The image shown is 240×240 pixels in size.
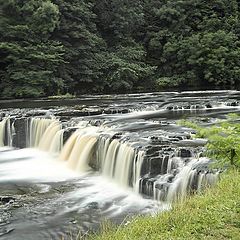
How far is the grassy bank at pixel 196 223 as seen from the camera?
486 cm

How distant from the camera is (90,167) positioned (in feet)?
43.4

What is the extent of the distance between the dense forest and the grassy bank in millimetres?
23121

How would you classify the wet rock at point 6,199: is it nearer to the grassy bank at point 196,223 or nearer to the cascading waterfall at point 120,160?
the cascading waterfall at point 120,160

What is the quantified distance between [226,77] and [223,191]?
29.1 metres

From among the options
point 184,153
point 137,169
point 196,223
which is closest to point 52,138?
point 137,169

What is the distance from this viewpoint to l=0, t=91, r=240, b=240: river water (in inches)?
363

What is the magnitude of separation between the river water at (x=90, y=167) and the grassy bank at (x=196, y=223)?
2.49 metres

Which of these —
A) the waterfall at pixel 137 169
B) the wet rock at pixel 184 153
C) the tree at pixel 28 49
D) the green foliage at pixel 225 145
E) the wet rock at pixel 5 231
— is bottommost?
the wet rock at pixel 5 231

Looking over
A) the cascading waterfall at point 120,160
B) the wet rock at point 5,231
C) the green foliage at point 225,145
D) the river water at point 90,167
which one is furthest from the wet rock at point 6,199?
the green foliage at point 225,145

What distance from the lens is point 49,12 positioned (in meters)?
28.7

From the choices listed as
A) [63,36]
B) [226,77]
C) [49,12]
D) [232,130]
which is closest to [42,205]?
[232,130]

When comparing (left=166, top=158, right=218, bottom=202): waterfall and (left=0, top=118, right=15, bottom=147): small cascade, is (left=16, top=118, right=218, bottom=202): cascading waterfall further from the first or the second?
(left=0, top=118, right=15, bottom=147): small cascade

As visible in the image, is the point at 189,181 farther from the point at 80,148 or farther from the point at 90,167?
the point at 80,148

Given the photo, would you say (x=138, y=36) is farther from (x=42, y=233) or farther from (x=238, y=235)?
(x=238, y=235)
